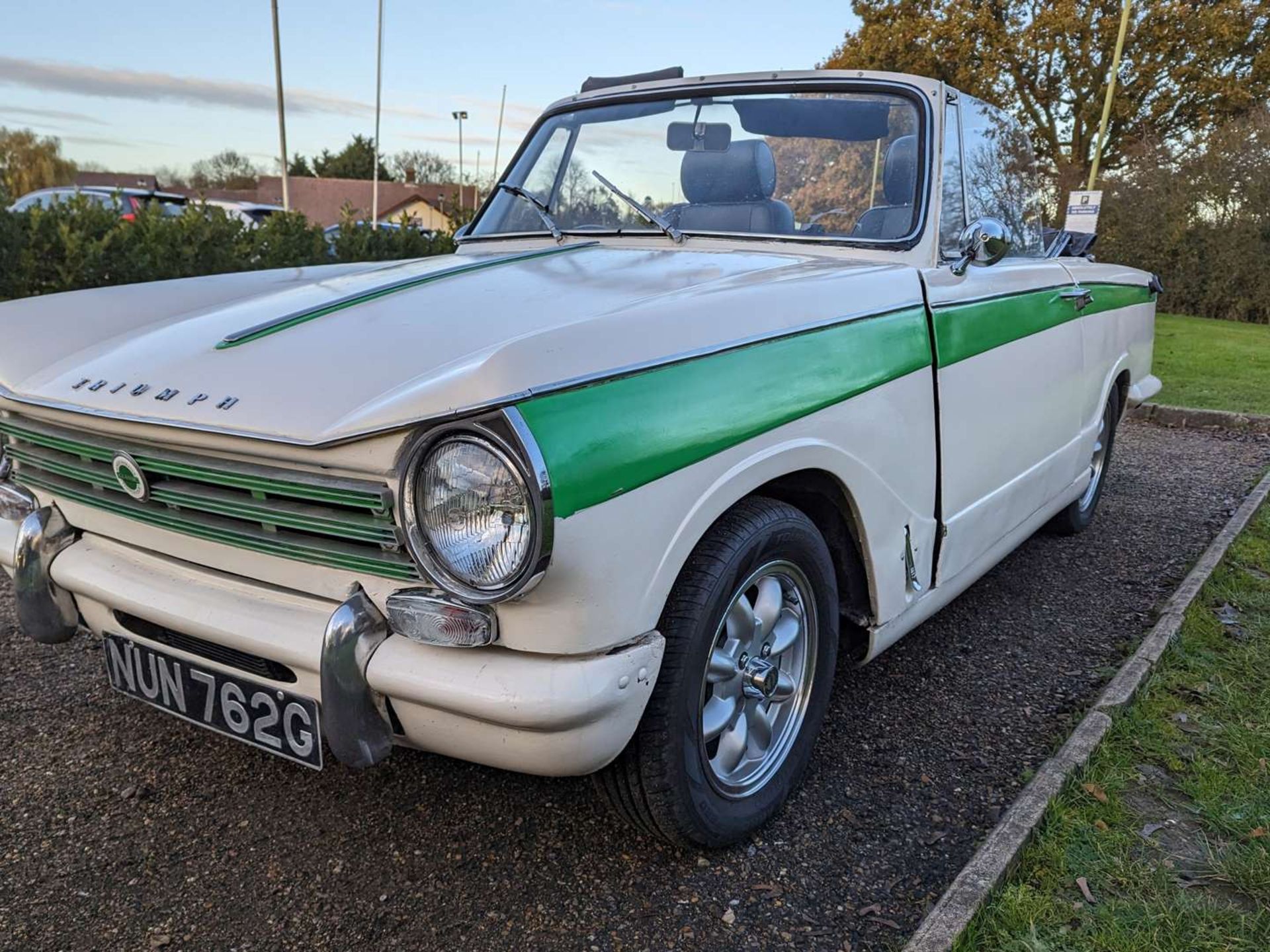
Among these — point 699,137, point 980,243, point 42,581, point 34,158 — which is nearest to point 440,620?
point 42,581

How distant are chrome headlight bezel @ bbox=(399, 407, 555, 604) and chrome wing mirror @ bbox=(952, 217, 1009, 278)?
1729mm

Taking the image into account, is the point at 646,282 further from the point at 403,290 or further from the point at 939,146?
the point at 939,146

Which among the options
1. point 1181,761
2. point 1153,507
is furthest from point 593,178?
point 1153,507

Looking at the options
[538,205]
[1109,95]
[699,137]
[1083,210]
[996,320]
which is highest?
[1109,95]

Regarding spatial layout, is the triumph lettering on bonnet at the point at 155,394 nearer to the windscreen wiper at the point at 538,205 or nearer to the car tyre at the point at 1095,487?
the windscreen wiper at the point at 538,205

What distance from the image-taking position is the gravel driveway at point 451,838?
1969 millimetres

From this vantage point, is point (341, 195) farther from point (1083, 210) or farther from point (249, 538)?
point (249, 538)

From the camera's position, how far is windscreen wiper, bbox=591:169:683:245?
300 centimetres

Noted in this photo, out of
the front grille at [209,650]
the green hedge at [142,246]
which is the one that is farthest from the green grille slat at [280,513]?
the green hedge at [142,246]

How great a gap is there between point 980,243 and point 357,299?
1.77 meters

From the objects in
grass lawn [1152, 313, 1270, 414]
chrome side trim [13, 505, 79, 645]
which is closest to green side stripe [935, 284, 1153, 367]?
chrome side trim [13, 505, 79, 645]

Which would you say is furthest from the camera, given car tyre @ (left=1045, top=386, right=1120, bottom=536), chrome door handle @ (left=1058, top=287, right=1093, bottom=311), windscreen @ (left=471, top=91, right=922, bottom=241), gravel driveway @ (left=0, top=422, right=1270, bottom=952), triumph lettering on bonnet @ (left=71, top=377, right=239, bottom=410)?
car tyre @ (left=1045, top=386, right=1120, bottom=536)

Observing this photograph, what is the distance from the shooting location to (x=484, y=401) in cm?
156

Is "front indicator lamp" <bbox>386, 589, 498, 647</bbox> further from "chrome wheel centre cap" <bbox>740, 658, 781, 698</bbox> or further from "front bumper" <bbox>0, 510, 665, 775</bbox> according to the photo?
"chrome wheel centre cap" <bbox>740, 658, 781, 698</bbox>
